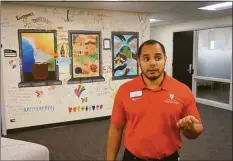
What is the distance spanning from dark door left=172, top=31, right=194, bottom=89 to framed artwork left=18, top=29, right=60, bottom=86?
152 inches

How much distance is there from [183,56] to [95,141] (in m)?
4.19

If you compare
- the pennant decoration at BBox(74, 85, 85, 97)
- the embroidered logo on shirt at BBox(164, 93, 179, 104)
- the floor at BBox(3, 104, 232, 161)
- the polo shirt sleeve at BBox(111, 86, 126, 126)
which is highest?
the embroidered logo on shirt at BBox(164, 93, 179, 104)

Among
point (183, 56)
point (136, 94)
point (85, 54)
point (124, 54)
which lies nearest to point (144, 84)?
point (136, 94)

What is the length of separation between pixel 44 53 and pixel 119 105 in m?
3.23

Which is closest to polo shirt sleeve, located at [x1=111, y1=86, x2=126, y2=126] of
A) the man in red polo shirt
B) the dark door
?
the man in red polo shirt

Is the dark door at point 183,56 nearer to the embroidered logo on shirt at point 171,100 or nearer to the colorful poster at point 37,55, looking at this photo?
the colorful poster at point 37,55

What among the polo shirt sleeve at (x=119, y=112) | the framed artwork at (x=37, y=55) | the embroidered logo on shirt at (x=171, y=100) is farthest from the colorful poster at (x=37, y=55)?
the embroidered logo on shirt at (x=171, y=100)

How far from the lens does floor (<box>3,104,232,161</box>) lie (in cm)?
317

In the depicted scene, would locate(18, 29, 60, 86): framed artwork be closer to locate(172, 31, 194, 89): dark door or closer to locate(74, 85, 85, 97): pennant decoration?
locate(74, 85, 85, 97): pennant decoration

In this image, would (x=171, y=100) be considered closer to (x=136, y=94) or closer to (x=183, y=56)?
(x=136, y=94)

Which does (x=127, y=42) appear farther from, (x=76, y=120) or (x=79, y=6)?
(x=76, y=120)

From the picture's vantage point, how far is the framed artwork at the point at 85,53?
4461 mm

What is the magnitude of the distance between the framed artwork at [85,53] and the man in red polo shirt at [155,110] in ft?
11.0

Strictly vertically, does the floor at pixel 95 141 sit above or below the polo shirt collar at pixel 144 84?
below
